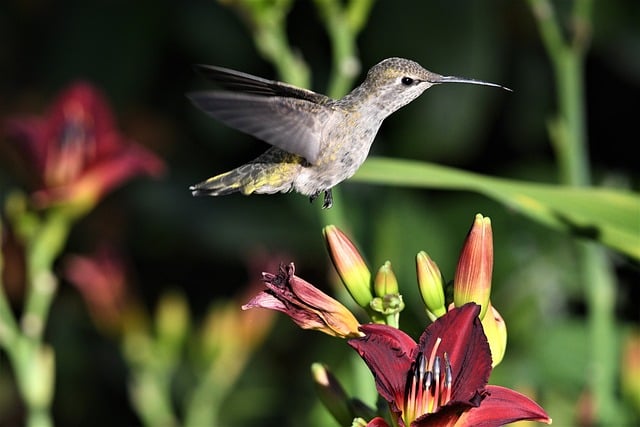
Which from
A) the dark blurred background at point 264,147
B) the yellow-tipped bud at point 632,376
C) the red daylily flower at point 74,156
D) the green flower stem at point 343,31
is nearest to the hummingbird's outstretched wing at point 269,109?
the green flower stem at point 343,31

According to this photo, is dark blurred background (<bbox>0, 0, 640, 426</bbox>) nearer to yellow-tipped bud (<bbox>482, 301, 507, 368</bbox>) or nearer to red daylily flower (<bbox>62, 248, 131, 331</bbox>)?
red daylily flower (<bbox>62, 248, 131, 331</bbox>)

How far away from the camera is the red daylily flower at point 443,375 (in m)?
0.68

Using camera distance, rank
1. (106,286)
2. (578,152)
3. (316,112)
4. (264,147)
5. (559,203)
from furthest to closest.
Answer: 1. (264,147)
2. (106,286)
3. (578,152)
4. (559,203)
5. (316,112)

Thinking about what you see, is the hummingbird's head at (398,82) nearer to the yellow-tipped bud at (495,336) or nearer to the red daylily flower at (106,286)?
the yellow-tipped bud at (495,336)

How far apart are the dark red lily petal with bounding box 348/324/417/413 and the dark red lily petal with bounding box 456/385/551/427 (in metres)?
0.04

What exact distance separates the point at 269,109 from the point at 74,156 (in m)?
0.62

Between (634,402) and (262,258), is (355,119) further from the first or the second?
(262,258)

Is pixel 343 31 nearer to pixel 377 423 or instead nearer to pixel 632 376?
pixel 632 376

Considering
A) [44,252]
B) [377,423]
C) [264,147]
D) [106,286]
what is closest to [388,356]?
[377,423]

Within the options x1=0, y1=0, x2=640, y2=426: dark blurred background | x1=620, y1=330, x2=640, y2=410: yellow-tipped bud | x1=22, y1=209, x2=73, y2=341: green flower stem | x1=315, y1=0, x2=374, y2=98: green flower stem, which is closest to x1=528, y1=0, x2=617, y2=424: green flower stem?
x1=620, y1=330, x2=640, y2=410: yellow-tipped bud

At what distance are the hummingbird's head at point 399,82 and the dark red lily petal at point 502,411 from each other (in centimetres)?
19

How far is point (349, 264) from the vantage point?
2.50 feet

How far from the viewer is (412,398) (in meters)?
0.71

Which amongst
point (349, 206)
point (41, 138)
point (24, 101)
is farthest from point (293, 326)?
point (41, 138)
